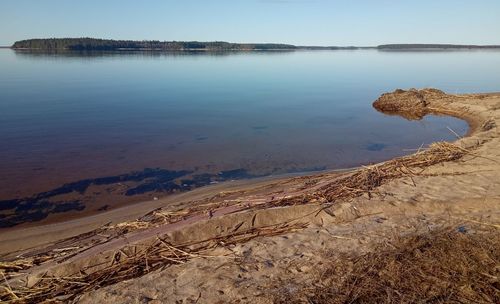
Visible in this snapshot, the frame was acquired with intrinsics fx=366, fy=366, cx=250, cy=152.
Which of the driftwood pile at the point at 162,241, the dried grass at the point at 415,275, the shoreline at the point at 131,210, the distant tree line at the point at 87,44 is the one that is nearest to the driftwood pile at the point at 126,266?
the driftwood pile at the point at 162,241

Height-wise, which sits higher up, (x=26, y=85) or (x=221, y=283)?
(x=26, y=85)

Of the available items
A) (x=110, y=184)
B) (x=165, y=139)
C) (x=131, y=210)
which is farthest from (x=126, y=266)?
(x=165, y=139)

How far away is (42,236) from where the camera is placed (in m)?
7.73

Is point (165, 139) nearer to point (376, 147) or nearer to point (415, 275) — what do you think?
point (376, 147)

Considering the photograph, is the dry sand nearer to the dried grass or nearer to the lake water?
the dried grass

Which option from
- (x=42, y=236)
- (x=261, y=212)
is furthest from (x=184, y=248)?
(x=42, y=236)

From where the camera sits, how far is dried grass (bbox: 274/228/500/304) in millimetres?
4070

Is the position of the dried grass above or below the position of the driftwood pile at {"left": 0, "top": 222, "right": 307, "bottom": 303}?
above

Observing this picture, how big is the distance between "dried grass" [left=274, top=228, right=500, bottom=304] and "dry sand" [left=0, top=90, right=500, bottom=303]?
256 mm

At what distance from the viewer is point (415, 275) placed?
442 cm

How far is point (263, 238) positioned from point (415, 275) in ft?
7.34

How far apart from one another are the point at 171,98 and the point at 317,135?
1406 centimetres

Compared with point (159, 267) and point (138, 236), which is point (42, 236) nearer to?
point (138, 236)

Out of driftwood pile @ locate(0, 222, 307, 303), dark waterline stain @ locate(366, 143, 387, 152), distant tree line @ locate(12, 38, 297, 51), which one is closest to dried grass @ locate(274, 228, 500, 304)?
driftwood pile @ locate(0, 222, 307, 303)
